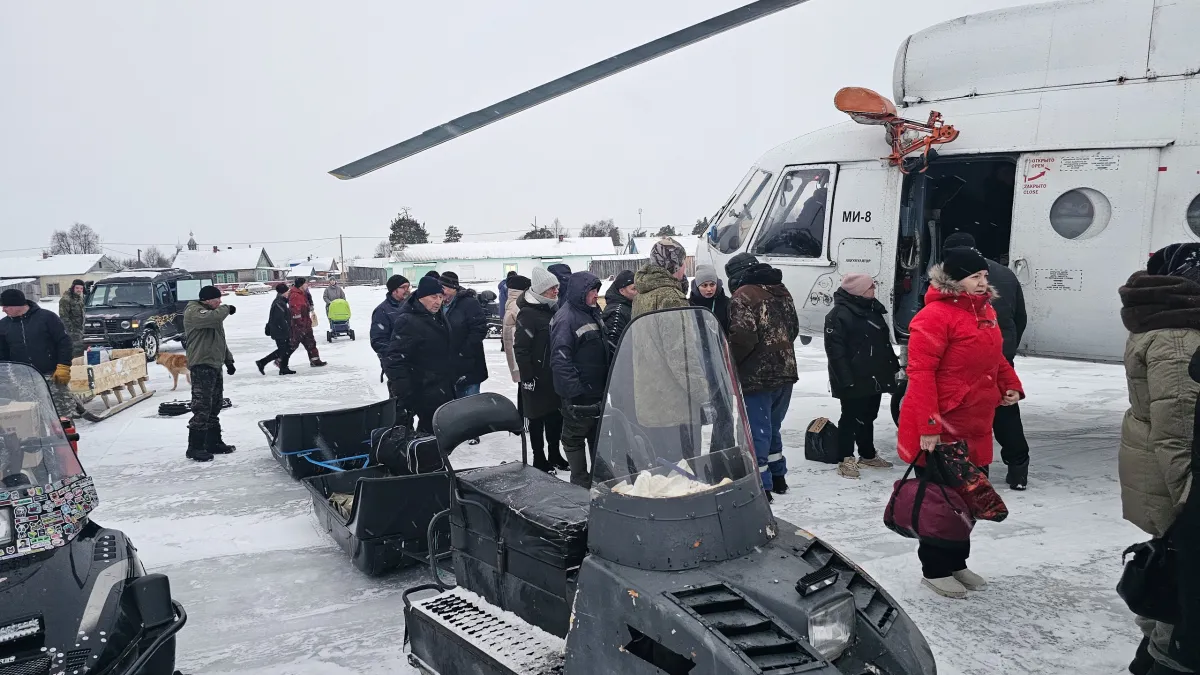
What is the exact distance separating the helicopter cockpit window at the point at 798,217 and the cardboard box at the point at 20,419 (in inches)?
245

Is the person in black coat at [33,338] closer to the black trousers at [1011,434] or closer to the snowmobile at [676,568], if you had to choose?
the snowmobile at [676,568]

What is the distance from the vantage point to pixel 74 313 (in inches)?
488

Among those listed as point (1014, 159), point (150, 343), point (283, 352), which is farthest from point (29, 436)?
point (150, 343)

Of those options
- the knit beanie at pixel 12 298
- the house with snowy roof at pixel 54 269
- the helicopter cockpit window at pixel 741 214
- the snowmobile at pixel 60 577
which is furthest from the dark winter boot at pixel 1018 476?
the house with snowy roof at pixel 54 269

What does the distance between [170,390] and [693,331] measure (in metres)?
11.9

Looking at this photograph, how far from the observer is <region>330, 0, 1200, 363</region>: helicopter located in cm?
574

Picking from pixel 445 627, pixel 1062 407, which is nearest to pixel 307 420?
pixel 445 627

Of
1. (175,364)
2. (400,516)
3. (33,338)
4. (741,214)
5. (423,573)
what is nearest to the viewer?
(400,516)

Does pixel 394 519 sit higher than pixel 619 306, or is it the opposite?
pixel 619 306

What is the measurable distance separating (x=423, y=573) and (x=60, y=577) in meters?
2.05

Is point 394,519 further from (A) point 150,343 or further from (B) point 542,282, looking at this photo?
(A) point 150,343

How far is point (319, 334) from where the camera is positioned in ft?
66.0

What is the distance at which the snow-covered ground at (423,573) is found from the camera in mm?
3646

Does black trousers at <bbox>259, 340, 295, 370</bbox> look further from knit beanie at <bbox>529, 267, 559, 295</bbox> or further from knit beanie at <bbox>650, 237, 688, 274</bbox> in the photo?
knit beanie at <bbox>650, 237, 688, 274</bbox>
